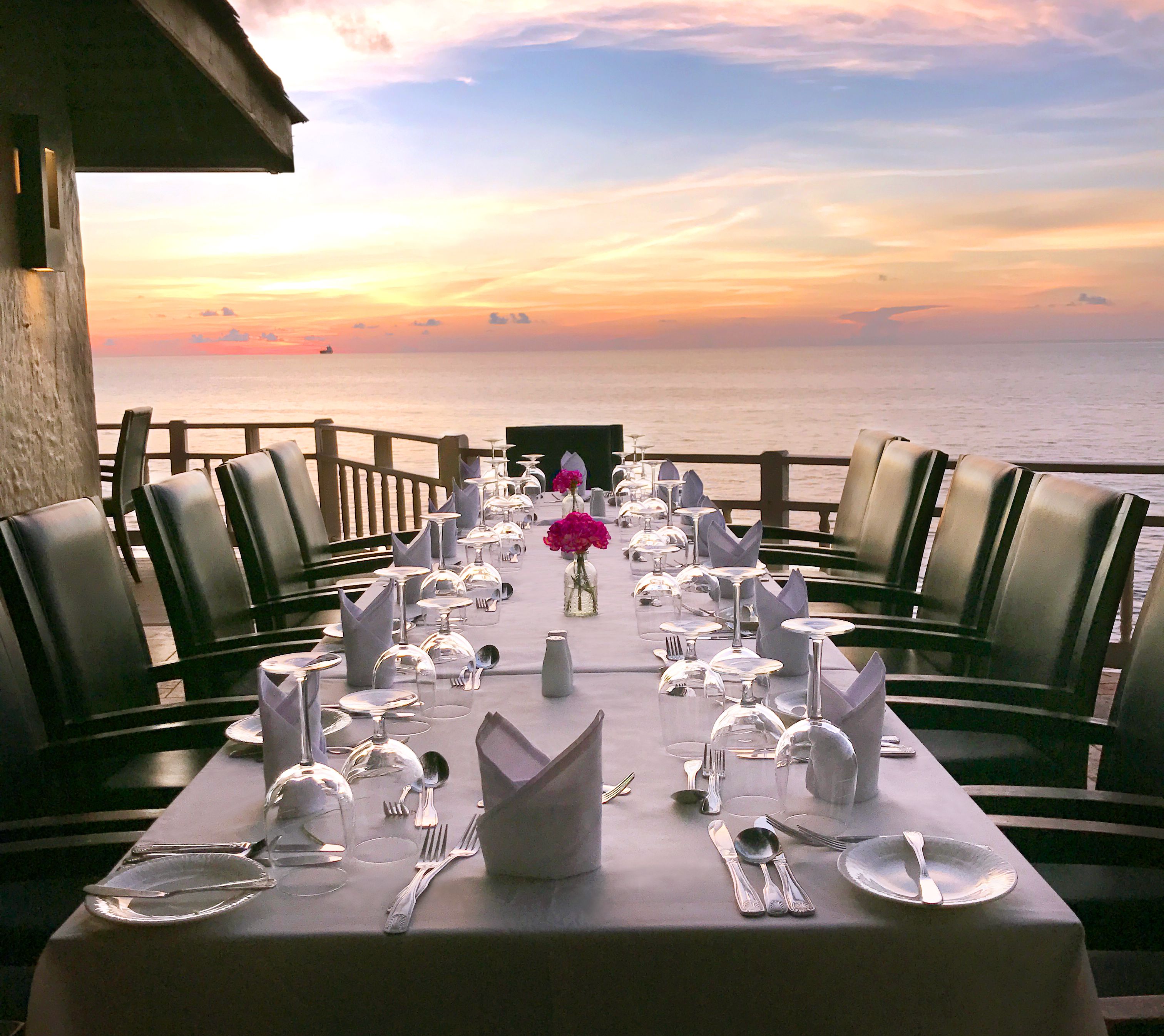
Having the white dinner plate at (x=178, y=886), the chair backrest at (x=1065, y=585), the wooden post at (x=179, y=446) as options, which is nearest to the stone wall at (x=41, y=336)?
the wooden post at (x=179, y=446)

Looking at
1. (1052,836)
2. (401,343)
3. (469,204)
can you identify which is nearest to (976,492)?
(1052,836)

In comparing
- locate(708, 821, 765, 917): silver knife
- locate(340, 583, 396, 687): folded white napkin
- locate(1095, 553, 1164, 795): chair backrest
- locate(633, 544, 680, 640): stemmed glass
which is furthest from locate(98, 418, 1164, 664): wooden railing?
locate(708, 821, 765, 917): silver knife

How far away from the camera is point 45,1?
5164 millimetres

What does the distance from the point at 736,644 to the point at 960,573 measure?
1643 mm

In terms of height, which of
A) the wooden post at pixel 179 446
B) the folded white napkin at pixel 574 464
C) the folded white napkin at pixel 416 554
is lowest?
the folded white napkin at pixel 416 554

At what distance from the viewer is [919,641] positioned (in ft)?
9.12

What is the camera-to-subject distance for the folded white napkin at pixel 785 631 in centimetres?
211

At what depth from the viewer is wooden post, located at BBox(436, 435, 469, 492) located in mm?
6102

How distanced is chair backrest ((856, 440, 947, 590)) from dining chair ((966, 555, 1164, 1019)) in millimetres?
1384

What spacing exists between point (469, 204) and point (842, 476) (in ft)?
45.4

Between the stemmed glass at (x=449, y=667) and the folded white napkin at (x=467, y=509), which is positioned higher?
the folded white napkin at (x=467, y=509)

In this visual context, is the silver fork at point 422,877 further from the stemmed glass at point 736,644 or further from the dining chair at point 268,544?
the dining chair at point 268,544

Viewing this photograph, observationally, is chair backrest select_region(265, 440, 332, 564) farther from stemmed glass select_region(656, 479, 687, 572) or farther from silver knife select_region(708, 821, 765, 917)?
silver knife select_region(708, 821, 765, 917)

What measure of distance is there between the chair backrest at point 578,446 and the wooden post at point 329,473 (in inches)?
75.5
